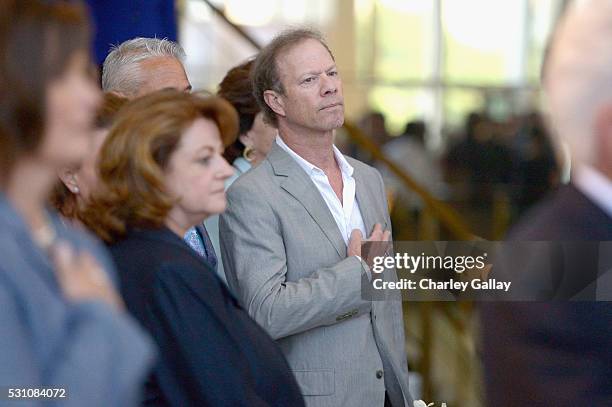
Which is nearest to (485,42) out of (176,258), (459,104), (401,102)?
(459,104)

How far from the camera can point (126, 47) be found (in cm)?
317

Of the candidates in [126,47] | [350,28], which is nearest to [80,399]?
[126,47]

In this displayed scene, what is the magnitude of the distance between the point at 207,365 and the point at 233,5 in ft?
22.4

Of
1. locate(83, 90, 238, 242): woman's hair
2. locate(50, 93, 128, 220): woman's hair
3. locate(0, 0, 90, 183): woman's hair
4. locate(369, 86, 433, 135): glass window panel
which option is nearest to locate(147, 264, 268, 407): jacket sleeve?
locate(83, 90, 238, 242): woman's hair

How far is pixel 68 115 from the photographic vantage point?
4.26 ft

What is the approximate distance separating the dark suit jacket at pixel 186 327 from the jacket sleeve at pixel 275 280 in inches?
26.4

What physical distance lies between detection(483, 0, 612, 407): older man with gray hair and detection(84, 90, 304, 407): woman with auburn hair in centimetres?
62

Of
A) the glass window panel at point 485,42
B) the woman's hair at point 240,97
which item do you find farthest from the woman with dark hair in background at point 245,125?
the glass window panel at point 485,42

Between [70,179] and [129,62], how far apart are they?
0.85 meters

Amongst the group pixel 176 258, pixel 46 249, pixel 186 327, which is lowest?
pixel 186 327

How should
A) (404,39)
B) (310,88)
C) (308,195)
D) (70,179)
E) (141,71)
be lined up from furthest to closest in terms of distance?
(404,39)
(141,71)
(310,88)
(308,195)
(70,179)

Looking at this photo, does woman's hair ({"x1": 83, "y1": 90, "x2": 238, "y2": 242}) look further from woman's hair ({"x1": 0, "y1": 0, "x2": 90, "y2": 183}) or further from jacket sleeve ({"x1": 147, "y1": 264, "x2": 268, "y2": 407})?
woman's hair ({"x1": 0, "y1": 0, "x2": 90, "y2": 183})

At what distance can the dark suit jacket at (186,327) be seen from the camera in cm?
195

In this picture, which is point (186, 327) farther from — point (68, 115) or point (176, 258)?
point (68, 115)
